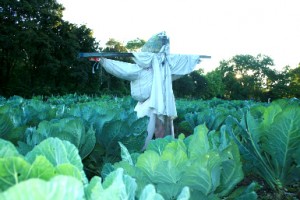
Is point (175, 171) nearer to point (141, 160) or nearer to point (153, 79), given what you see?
point (141, 160)

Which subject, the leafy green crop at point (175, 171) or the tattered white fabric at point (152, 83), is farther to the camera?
the tattered white fabric at point (152, 83)

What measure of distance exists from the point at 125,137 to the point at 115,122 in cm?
16

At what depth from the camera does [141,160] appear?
3.88 ft

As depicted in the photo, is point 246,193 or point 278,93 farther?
point 278,93

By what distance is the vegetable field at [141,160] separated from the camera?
28.6 inches

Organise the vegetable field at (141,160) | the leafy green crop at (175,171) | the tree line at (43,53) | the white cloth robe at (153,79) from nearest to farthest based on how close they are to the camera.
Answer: the vegetable field at (141,160) < the leafy green crop at (175,171) < the white cloth robe at (153,79) < the tree line at (43,53)

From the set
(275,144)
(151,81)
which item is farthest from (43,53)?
(275,144)

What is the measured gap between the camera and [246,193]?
1.42 meters

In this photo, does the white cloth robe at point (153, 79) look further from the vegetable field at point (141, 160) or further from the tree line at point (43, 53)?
the tree line at point (43, 53)

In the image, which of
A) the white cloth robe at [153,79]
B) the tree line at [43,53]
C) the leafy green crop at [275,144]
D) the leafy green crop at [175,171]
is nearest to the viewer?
the leafy green crop at [175,171]

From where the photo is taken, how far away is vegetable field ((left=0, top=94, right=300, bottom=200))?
0.73m

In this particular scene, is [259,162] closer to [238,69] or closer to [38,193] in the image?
[38,193]

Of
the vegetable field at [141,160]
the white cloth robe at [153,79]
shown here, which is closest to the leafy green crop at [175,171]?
the vegetable field at [141,160]

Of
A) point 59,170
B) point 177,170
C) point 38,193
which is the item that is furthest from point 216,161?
point 38,193
